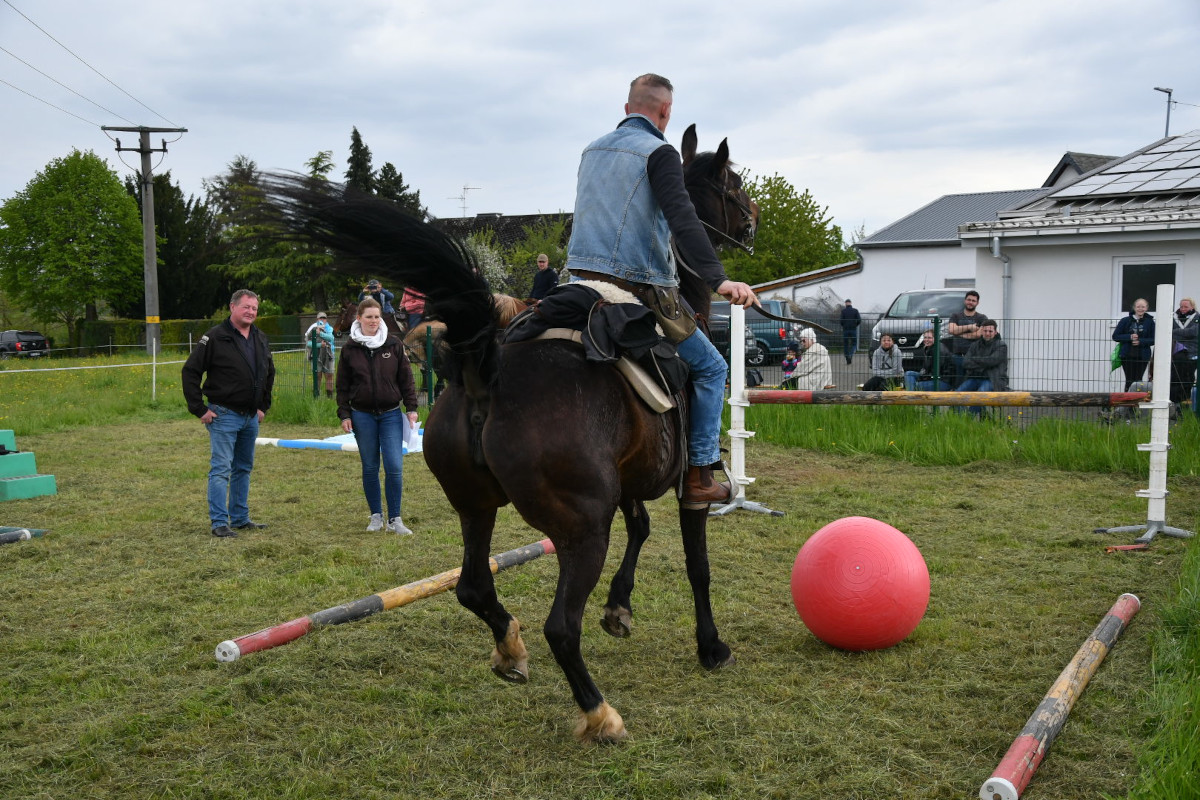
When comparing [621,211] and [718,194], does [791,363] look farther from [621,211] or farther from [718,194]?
[621,211]

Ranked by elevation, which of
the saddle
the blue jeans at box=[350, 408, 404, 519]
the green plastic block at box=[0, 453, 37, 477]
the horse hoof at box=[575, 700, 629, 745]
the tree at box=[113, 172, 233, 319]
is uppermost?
the tree at box=[113, 172, 233, 319]

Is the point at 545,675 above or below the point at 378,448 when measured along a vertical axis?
below

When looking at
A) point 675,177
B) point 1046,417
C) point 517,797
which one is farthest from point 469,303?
point 1046,417

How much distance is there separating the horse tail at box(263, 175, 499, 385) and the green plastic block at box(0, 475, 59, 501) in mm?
8142

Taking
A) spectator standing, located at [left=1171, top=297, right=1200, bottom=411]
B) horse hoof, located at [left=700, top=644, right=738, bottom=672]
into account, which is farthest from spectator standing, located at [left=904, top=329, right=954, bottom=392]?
horse hoof, located at [left=700, top=644, right=738, bottom=672]

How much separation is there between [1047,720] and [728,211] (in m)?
2.91

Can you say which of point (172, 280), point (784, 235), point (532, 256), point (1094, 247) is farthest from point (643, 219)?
point (172, 280)

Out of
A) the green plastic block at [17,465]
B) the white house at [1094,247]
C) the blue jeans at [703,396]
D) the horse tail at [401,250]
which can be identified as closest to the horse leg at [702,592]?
the blue jeans at [703,396]

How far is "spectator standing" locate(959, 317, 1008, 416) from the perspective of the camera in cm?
1245

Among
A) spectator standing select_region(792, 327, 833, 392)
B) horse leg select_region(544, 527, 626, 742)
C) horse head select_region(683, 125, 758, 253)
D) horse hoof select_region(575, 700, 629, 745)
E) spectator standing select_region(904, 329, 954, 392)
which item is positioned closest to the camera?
horse leg select_region(544, 527, 626, 742)

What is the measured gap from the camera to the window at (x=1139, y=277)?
1588cm

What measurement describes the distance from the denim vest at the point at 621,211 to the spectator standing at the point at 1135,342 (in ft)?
32.1

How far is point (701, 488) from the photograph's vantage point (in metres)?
4.62

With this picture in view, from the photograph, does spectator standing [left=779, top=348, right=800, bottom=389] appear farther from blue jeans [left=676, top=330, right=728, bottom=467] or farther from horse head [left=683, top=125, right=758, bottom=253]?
blue jeans [left=676, top=330, right=728, bottom=467]
